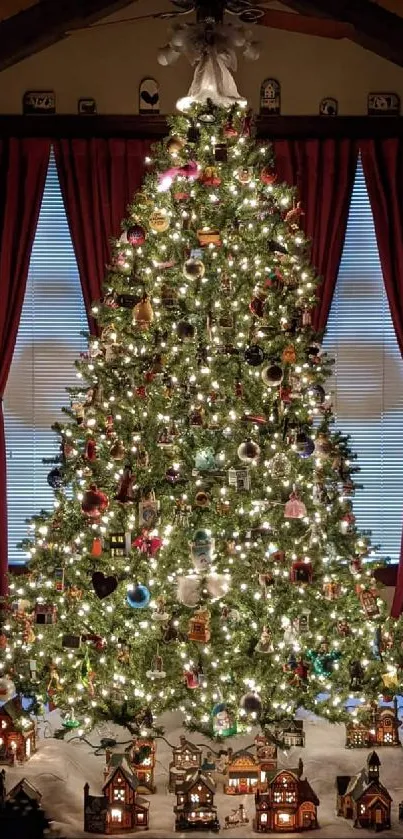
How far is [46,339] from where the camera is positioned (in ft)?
17.5

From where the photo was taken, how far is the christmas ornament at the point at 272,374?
384cm

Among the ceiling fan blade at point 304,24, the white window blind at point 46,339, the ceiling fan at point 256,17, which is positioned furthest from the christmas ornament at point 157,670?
the ceiling fan blade at point 304,24

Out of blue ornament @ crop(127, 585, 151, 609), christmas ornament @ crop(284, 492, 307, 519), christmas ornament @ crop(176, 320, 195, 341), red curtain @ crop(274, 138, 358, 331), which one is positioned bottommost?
blue ornament @ crop(127, 585, 151, 609)

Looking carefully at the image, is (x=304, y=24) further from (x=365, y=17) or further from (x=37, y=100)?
(x=37, y=100)

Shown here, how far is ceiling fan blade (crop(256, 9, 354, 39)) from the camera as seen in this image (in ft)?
14.5

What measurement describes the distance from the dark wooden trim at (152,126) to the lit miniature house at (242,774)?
3109mm

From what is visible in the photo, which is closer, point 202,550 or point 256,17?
point 202,550

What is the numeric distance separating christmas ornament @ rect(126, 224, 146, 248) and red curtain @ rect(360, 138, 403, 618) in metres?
1.69

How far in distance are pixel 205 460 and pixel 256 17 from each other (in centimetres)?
193

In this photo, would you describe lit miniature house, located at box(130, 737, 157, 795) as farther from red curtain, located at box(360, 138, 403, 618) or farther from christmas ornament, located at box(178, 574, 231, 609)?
red curtain, located at box(360, 138, 403, 618)

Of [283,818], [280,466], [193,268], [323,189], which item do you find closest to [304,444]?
[280,466]

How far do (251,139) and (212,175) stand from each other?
292 millimetres

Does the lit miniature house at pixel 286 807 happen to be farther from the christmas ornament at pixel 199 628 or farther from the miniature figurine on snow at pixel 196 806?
the christmas ornament at pixel 199 628

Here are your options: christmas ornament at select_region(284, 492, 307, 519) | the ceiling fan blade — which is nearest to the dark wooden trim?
the ceiling fan blade
